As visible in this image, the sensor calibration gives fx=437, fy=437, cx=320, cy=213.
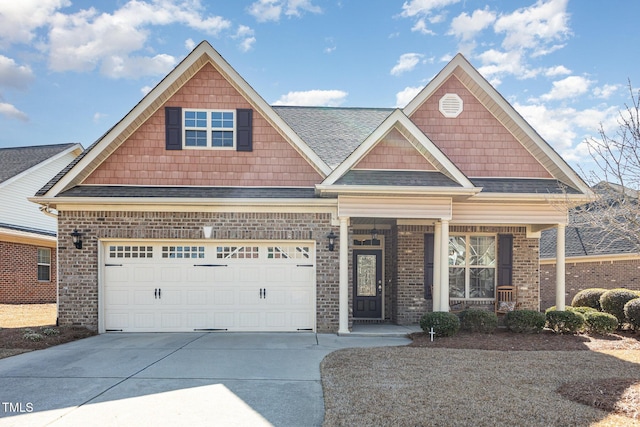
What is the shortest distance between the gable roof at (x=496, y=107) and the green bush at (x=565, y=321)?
3452mm

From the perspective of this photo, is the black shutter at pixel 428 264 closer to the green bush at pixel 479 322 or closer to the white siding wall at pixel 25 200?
the green bush at pixel 479 322

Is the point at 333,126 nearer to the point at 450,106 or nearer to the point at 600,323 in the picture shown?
the point at 450,106

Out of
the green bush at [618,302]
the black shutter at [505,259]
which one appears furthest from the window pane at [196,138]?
the green bush at [618,302]

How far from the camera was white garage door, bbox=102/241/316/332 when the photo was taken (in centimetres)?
1093

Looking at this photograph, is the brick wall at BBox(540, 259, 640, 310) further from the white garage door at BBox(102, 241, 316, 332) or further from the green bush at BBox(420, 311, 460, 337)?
the white garage door at BBox(102, 241, 316, 332)

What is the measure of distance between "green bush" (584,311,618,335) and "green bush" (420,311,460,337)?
372 centimetres

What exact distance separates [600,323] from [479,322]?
312 centimetres

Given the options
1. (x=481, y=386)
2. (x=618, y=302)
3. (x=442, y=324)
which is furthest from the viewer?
(x=618, y=302)

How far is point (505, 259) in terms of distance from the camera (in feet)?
41.3

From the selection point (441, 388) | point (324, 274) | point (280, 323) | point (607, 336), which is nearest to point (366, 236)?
point (324, 274)

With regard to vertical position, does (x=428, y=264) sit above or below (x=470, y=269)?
above

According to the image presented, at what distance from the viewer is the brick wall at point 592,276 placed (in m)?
16.5

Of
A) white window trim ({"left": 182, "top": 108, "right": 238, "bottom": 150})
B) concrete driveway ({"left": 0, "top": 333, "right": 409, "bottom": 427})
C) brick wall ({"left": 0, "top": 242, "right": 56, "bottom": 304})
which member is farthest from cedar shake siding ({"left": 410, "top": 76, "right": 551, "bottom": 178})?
brick wall ({"left": 0, "top": 242, "right": 56, "bottom": 304})

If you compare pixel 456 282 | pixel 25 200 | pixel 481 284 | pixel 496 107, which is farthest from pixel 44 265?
pixel 496 107
